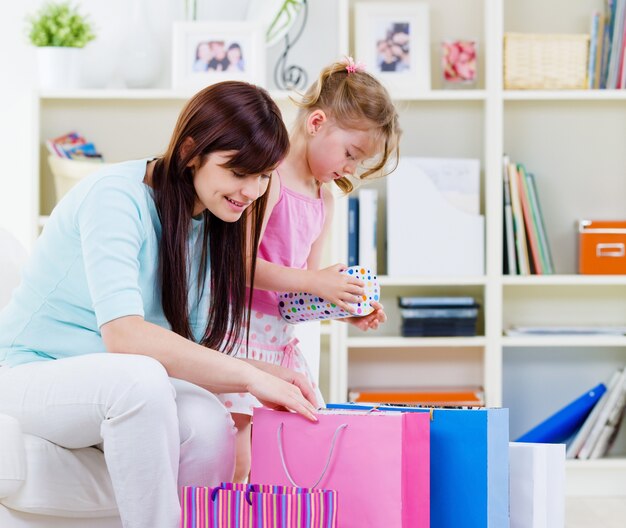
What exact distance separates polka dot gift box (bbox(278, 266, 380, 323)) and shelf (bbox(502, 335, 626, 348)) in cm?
119

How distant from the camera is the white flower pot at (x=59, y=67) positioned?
289 cm

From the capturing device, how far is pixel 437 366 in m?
3.08

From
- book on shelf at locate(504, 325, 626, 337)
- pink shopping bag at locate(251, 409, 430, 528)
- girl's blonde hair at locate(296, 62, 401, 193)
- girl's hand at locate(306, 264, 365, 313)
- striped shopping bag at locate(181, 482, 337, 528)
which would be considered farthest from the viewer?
book on shelf at locate(504, 325, 626, 337)

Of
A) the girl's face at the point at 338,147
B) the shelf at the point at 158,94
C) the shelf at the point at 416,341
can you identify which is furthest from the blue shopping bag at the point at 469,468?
the shelf at the point at 158,94

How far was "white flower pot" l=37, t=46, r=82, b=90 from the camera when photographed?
2.89m

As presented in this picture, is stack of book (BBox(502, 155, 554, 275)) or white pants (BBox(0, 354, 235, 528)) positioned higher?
stack of book (BBox(502, 155, 554, 275))

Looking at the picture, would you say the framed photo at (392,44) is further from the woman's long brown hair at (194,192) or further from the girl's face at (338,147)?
the woman's long brown hair at (194,192)

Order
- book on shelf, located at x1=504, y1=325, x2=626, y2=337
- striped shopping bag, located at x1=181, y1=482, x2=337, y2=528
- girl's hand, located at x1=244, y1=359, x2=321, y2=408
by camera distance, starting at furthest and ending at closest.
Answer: book on shelf, located at x1=504, y1=325, x2=626, y2=337
girl's hand, located at x1=244, y1=359, x2=321, y2=408
striped shopping bag, located at x1=181, y1=482, x2=337, y2=528

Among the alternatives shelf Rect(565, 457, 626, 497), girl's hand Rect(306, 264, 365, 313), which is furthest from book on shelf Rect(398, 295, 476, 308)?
girl's hand Rect(306, 264, 365, 313)

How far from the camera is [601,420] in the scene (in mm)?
2885

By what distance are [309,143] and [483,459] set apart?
0.83 metres

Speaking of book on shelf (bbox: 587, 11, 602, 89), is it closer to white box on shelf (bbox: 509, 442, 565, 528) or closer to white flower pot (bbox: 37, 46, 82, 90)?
white flower pot (bbox: 37, 46, 82, 90)

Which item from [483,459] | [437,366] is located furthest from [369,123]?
[437,366]

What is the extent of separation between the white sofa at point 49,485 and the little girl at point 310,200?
14.9 inches
